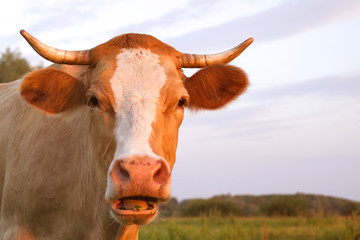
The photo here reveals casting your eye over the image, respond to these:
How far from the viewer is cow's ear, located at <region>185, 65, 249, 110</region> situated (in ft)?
15.0

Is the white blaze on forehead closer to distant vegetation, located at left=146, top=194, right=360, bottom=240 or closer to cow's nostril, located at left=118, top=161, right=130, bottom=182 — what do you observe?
cow's nostril, located at left=118, top=161, right=130, bottom=182

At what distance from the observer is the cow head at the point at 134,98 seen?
3.16 m

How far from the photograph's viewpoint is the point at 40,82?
4.30 m

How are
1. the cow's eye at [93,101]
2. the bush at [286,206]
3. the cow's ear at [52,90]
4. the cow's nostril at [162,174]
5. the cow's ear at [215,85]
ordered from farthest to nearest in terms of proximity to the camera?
the bush at [286,206]
the cow's ear at [215,85]
the cow's ear at [52,90]
the cow's eye at [93,101]
the cow's nostril at [162,174]

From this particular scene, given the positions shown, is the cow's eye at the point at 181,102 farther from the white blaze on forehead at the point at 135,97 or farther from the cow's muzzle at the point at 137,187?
the cow's muzzle at the point at 137,187

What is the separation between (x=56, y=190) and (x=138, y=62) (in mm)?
1634

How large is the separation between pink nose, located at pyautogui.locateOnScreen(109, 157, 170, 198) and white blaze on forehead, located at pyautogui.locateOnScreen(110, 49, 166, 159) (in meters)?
0.07

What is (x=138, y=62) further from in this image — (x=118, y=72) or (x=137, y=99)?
(x=137, y=99)

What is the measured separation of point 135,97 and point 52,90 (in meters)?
1.18

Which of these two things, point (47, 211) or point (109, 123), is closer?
point (109, 123)

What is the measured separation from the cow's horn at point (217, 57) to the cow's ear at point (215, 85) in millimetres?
117

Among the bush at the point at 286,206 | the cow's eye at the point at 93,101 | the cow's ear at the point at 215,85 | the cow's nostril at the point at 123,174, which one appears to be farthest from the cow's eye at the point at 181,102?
the bush at the point at 286,206

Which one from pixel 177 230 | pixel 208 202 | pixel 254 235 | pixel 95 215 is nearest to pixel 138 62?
pixel 95 215

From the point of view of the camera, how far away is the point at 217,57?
15.5 feet
